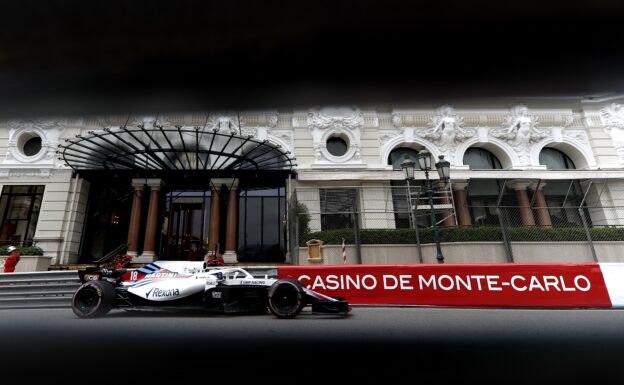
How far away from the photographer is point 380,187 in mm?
15562

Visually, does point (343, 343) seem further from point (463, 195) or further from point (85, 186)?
point (85, 186)

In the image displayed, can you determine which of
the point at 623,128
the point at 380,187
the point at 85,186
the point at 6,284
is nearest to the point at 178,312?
the point at 6,284

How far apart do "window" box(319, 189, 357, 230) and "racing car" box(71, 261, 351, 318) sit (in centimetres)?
790

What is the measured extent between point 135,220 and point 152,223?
911 mm

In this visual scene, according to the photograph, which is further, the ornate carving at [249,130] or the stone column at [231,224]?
the ornate carving at [249,130]

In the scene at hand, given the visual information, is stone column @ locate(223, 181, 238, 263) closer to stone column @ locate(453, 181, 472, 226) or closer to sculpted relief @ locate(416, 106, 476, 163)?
sculpted relief @ locate(416, 106, 476, 163)

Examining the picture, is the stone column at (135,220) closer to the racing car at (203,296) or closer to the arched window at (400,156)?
Answer: the racing car at (203,296)

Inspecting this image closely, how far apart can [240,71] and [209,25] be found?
29cm

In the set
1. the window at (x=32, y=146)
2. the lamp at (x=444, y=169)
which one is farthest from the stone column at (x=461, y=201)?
the window at (x=32, y=146)

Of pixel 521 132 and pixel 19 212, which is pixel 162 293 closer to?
pixel 19 212

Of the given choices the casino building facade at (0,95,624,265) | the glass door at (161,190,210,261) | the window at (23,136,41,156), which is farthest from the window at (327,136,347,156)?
the window at (23,136,41,156)

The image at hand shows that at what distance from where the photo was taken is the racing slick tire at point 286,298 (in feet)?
20.1

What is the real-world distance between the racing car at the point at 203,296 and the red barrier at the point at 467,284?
2347 millimetres

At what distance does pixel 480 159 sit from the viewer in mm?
17797
